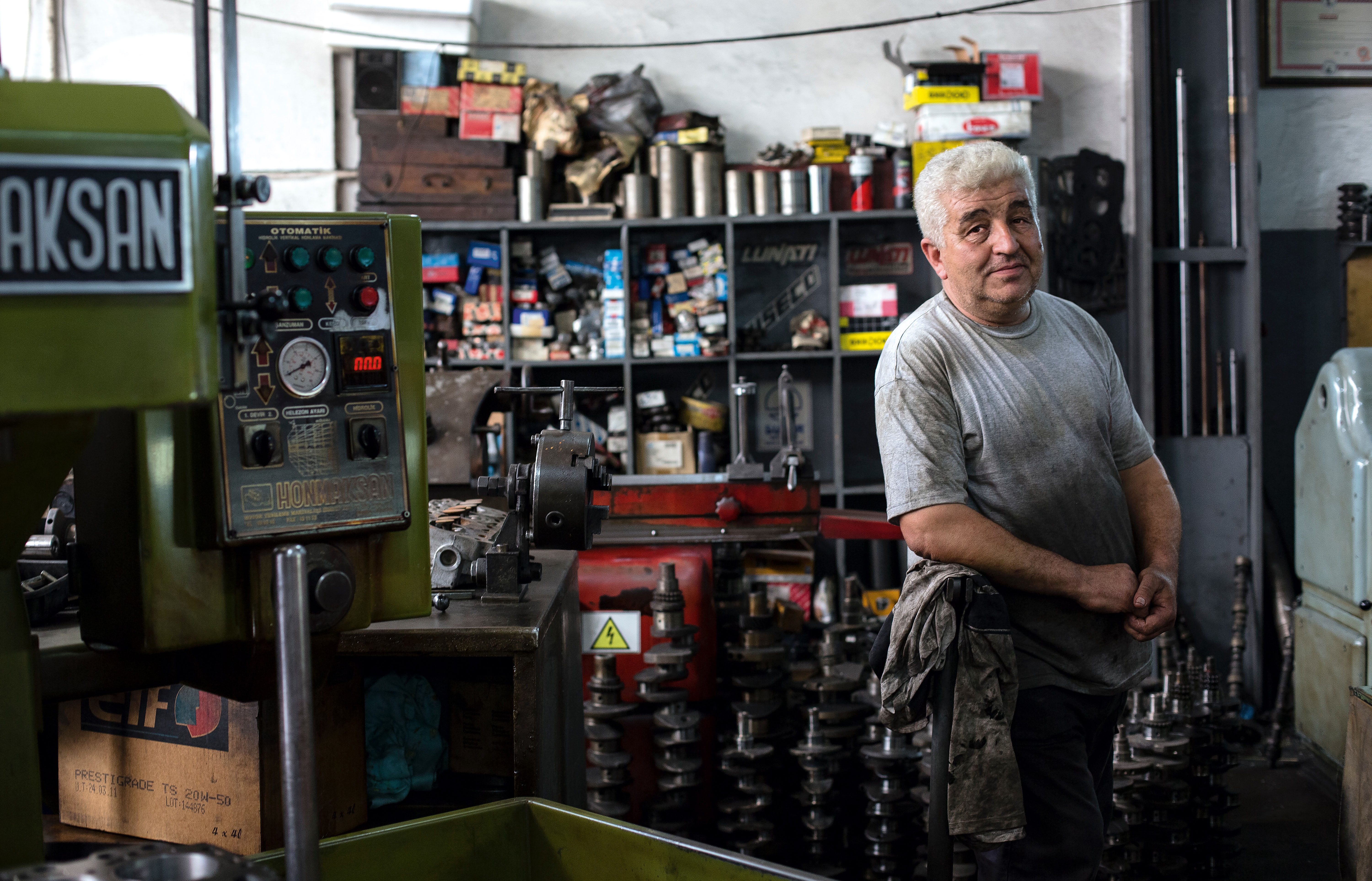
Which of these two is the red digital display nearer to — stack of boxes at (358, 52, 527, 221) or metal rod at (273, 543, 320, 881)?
metal rod at (273, 543, 320, 881)

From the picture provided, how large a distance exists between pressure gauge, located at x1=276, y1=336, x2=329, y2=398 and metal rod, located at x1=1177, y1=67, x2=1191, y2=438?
12.5 feet

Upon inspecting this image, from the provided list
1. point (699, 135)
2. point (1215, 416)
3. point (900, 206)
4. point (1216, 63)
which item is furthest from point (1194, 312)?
point (699, 135)

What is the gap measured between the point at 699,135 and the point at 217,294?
364 centimetres

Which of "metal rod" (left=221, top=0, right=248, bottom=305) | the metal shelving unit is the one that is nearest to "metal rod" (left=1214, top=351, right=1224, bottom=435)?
the metal shelving unit

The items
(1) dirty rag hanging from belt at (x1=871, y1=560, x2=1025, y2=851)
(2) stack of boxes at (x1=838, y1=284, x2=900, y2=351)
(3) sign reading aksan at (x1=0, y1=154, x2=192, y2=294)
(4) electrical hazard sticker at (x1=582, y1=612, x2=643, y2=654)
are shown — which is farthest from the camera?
(2) stack of boxes at (x1=838, y1=284, x2=900, y2=351)

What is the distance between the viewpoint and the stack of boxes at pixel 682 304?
4141 mm

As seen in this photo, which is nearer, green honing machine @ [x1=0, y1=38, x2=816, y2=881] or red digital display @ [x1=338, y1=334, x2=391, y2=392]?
green honing machine @ [x1=0, y1=38, x2=816, y2=881]

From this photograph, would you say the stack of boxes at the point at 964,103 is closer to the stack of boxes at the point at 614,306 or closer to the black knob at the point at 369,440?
the stack of boxes at the point at 614,306

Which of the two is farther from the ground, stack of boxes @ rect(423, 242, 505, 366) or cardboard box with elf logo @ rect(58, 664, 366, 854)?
stack of boxes @ rect(423, 242, 505, 366)

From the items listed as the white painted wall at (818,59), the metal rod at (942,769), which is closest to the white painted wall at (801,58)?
the white painted wall at (818,59)

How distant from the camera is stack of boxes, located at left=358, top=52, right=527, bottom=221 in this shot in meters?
4.06

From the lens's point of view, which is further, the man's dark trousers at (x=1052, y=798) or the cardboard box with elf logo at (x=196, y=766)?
the man's dark trousers at (x=1052, y=798)

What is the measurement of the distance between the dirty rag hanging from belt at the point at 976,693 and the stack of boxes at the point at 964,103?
292 centimetres

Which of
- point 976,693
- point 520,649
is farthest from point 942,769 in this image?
point 520,649
